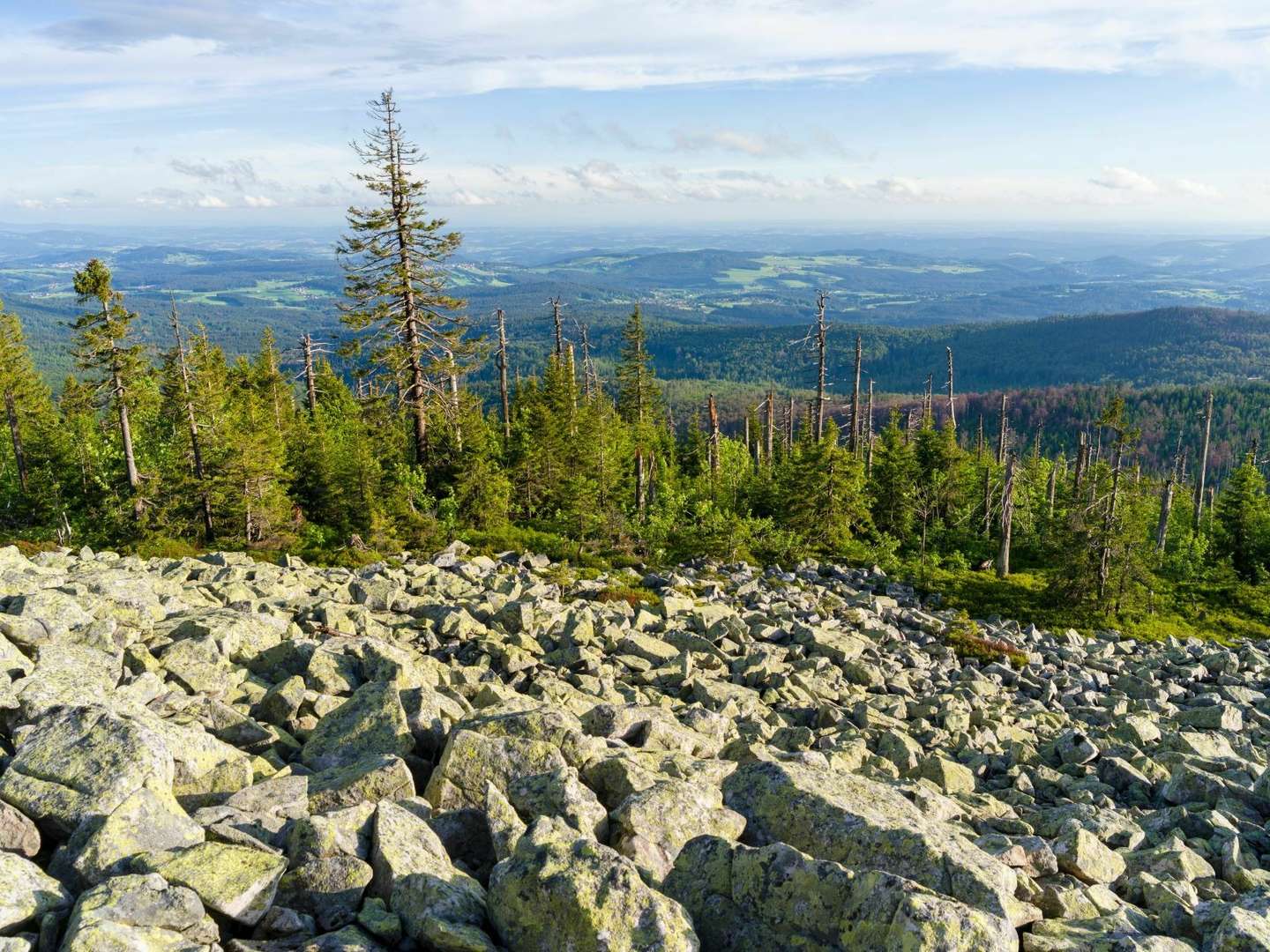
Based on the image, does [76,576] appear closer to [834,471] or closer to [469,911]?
[469,911]

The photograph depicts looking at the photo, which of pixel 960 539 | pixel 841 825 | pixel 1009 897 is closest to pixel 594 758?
pixel 841 825

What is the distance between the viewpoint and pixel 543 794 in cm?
698

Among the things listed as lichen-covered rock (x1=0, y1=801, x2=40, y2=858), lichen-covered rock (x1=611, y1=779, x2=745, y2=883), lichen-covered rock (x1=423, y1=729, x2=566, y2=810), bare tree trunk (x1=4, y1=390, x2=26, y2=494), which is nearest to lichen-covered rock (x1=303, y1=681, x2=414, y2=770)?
lichen-covered rock (x1=423, y1=729, x2=566, y2=810)

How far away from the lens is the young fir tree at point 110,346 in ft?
102

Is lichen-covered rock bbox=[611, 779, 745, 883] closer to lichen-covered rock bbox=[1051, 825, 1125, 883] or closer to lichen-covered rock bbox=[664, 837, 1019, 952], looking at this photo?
lichen-covered rock bbox=[664, 837, 1019, 952]

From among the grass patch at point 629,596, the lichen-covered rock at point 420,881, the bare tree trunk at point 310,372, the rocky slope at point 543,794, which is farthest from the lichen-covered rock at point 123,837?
the bare tree trunk at point 310,372

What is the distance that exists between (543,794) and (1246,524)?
48492 mm

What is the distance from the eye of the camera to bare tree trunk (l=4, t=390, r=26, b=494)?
149 feet

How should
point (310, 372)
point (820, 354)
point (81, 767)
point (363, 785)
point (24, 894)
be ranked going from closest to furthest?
point (24, 894)
point (81, 767)
point (363, 785)
point (820, 354)
point (310, 372)

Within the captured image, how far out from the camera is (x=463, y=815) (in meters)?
6.87

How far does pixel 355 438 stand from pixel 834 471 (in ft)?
71.9

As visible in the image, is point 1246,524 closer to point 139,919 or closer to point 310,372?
point 139,919

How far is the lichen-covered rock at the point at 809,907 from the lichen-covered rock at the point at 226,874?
287 centimetres

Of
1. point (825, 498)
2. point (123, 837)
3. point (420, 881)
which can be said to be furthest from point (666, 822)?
point (825, 498)
